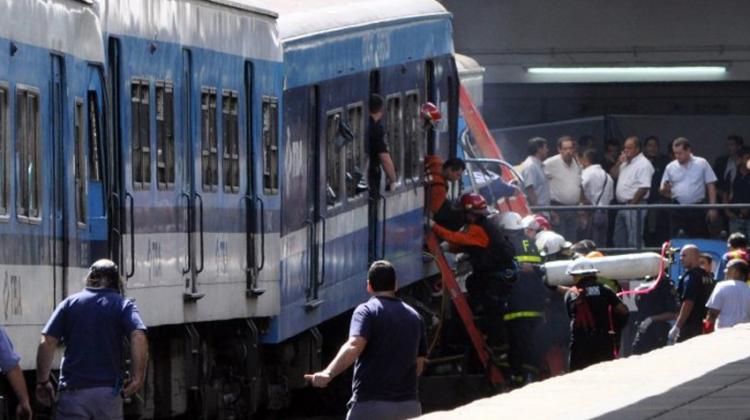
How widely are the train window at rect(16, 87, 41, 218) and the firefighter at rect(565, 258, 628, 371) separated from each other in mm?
9159

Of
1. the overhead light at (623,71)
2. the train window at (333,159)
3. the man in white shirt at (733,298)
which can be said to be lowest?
the man in white shirt at (733,298)

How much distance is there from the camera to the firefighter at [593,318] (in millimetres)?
23922

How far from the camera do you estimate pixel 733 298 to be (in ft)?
79.7

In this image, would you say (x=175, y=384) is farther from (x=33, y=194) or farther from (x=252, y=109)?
(x=33, y=194)

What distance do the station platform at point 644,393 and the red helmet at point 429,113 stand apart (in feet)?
24.1

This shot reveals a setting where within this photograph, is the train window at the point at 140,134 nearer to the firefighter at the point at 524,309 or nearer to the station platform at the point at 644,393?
the station platform at the point at 644,393

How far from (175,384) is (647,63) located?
19870mm

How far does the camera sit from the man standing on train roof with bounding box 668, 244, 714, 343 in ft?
84.0

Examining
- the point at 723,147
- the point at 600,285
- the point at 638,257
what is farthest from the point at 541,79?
the point at 600,285

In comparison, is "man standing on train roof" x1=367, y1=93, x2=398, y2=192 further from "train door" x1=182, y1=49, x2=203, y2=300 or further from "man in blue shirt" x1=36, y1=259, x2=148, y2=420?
Result: "man in blue shirt" x1=36, y1=259, x2=148, y2=420

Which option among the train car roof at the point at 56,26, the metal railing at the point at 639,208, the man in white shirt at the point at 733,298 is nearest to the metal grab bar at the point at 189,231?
the train car roof at the point at 56,26

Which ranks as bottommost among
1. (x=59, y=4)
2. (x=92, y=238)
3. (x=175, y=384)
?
(x=175, y=384)

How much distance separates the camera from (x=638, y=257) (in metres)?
27.3

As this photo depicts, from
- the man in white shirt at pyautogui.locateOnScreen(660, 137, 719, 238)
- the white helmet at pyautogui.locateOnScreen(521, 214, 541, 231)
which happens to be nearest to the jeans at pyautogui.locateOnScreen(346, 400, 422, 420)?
the white helmet at pyautogui.locateOnScreen(521, 214, 541, 231)
